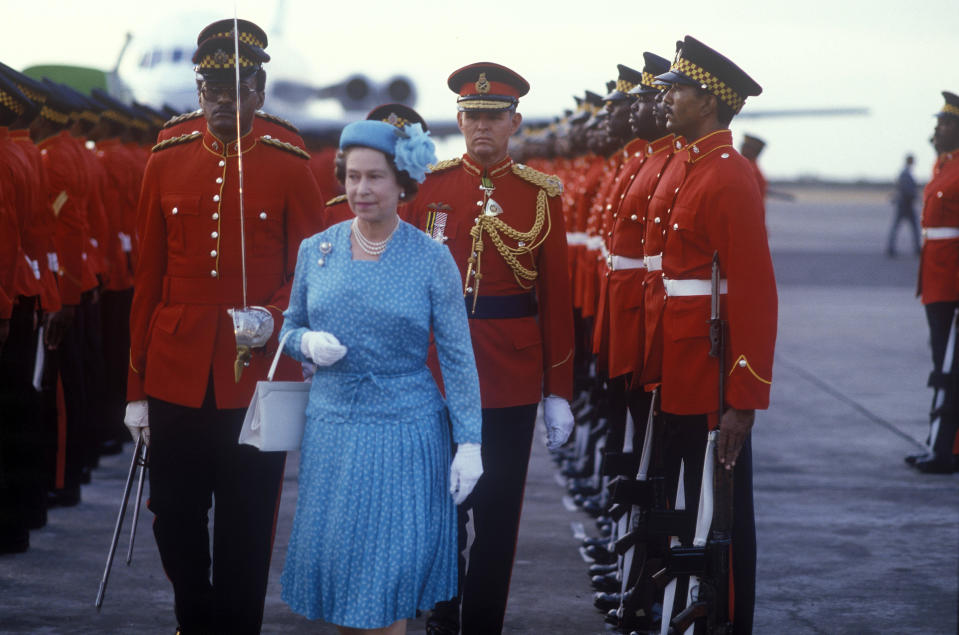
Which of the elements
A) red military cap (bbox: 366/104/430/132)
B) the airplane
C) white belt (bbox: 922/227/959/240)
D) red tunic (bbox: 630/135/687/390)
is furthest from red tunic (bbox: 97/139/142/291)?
the airplane

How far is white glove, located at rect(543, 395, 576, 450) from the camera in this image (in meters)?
4.94

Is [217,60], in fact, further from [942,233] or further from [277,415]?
[942,233]

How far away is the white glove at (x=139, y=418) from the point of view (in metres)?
4.86

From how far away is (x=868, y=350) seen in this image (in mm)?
16172

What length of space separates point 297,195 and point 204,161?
32cm

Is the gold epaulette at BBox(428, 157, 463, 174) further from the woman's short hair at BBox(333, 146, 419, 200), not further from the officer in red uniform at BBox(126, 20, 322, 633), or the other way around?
the woman's short hair at BBox(333, 146, 419, 200)

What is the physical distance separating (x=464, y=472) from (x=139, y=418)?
138cm

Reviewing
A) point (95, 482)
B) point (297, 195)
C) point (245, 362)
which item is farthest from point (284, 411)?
point (95, 482)

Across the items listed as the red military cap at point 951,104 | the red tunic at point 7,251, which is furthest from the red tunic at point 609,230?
the red military cap at point 951,104

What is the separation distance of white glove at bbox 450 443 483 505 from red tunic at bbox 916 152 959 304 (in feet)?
19.3

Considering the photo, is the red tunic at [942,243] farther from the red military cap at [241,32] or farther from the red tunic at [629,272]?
the red military cap at [241,32]

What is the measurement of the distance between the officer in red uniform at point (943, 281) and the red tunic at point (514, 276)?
479 centimetres

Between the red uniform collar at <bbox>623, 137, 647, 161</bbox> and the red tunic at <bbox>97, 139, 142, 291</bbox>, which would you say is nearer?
the red uniform collar at <bbox>623, 137, 647, 161</bbox>

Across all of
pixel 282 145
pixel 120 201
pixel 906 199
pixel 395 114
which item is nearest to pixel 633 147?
pixel 395 114
